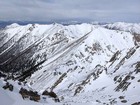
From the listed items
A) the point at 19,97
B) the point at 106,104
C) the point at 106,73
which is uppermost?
the point at 19,97

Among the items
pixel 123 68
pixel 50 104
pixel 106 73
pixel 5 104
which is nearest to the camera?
pixel 5 104

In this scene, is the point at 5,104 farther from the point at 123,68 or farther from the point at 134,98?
the point at 123,68

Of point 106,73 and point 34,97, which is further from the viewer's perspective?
point 106,73

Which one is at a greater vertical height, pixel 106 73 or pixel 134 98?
pixel 134 98

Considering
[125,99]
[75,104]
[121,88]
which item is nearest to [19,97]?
[75,104]

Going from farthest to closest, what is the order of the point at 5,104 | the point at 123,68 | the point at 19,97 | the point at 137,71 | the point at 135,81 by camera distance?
the point at 123,68 → the point at 137,71 → the point at 135,81 → the point at 19,97 → the point at 5,104

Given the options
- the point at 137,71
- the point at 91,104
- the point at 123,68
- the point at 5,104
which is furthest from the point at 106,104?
the point at 123,68

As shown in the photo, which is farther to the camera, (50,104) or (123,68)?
(123,68)

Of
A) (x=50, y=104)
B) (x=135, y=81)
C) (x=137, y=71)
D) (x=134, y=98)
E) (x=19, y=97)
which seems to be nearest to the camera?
(x=19, y=97)

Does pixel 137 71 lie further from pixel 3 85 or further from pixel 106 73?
pixel 3 85
